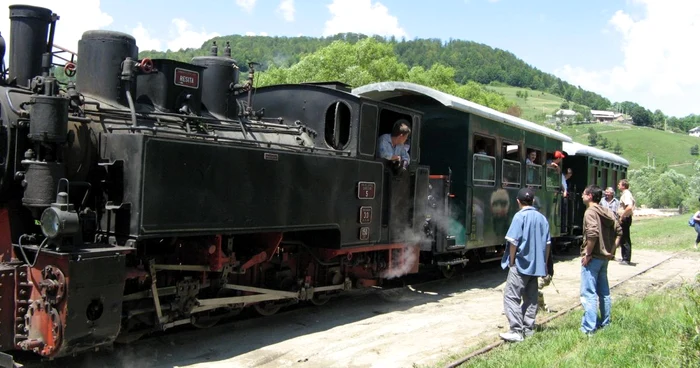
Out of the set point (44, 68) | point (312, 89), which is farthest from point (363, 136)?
point (44, 68)

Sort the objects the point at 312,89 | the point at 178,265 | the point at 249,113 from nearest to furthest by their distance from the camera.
→ the point at 178,265 → the point at 249,113 → the point at 312,89

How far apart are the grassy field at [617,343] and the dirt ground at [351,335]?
0.58m

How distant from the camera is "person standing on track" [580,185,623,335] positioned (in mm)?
6227

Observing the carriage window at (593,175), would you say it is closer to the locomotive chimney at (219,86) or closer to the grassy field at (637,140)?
the locomotive chimney at (219,86)

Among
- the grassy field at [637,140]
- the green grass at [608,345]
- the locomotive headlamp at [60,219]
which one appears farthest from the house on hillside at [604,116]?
the locomotive headlamp at [60,219]

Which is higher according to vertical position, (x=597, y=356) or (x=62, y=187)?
(x=62, y=187)

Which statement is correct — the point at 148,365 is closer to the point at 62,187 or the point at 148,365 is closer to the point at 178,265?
the point at 178,265

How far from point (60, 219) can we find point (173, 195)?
0.97 meters

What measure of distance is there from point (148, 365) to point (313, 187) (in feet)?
7.96

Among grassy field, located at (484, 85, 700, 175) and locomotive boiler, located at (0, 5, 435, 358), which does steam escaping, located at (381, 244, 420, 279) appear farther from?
grassy field, located at (484, 85, 700, 175)

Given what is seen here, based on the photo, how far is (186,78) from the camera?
6180 mm

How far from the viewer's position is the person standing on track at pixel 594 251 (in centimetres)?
623

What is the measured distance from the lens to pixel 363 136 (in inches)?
287

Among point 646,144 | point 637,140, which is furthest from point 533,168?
point 637,140
